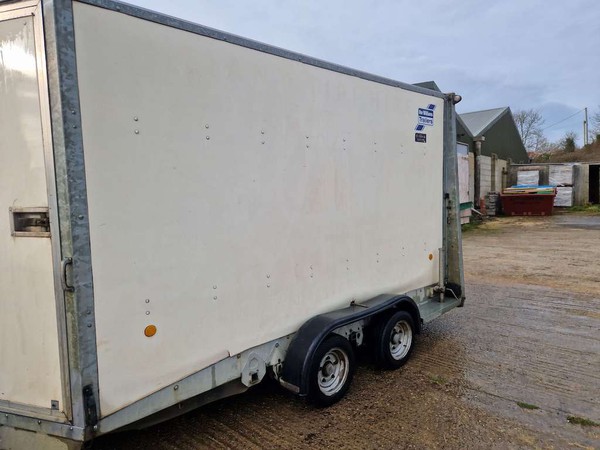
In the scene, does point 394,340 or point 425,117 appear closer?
point 394,340

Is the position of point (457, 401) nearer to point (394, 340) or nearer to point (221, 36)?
point (394, 340)

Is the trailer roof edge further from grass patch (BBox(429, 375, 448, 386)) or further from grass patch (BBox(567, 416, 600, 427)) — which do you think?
grass patch (BBox(567, 416, 600, 427))

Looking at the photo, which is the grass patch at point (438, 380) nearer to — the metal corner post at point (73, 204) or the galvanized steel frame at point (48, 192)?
the metal corner post at point (73, 204)

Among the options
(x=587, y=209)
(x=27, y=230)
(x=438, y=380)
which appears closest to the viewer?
(x=27, y=230)

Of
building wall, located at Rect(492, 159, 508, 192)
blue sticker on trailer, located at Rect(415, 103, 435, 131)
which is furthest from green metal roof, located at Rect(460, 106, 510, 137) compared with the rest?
blue sticker on trailer, located at Rect(415, 103, 435, 131)

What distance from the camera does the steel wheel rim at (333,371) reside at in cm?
342

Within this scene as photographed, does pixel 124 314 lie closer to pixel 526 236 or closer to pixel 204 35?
pixel 204 35

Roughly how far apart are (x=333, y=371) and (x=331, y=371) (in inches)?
1.0

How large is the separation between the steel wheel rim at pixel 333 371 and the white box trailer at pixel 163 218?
1 centimetres

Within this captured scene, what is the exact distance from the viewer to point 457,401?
3541 mm

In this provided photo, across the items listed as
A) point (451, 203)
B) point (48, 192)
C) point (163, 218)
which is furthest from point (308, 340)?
point (451, 203)

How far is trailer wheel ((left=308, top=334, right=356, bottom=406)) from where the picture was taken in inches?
127

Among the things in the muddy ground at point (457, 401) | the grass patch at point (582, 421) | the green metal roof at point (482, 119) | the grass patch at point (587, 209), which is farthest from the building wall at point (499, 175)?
the grass patch at point (582, 421)

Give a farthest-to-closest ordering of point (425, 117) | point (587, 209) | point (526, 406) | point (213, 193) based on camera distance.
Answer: point (587, 209) < point (425, 117) < point (526, 406) < point (213, 193)
